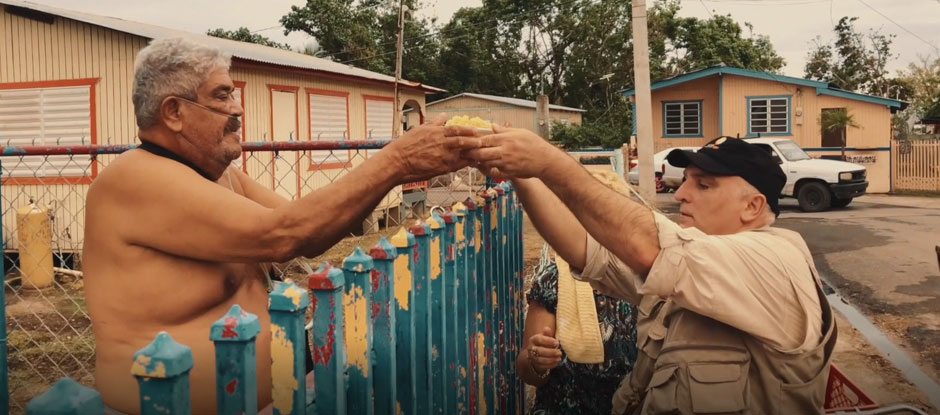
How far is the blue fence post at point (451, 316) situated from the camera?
2268 mm

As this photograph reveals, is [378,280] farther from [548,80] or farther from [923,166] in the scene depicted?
[548,80]

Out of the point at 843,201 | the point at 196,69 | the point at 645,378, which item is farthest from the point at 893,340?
the point at 843,201

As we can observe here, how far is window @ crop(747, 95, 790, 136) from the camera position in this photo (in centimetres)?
2566

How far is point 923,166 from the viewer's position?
943 inches

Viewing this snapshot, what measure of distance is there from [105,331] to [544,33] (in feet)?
153

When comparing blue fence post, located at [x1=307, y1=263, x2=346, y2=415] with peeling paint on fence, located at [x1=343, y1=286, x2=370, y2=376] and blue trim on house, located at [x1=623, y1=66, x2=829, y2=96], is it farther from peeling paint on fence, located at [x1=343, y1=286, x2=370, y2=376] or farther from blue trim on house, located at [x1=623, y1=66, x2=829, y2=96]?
blue trim on house, located at [x1=623, y1=66, x2=829, y2=96]

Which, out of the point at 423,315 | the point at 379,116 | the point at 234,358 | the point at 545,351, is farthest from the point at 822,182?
the point at 234,358

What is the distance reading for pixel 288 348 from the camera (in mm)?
1394

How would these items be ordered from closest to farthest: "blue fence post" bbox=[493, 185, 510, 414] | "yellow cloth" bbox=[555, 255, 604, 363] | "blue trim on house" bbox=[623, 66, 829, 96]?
"yellow cloth" bbox=[555, 255, 604, 363] < "blue fence post" bbox=[493, 185, 510, 414] < "blue trim on house" bbox=[623, 66, 829, 96]

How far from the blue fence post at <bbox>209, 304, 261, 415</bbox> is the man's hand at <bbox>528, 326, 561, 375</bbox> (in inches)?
71.2

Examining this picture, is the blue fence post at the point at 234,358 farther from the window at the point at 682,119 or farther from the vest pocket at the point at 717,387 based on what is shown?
the window at the point at 682,119

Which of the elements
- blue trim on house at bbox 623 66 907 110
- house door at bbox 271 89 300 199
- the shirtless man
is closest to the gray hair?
the shirtless man

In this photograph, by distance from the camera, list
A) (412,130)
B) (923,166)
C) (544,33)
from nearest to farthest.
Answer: (412,130) < (923,166) < (544,33)

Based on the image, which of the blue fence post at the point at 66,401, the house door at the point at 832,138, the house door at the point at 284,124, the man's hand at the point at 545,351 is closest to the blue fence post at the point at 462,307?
the man's hand at the point at 545,351
